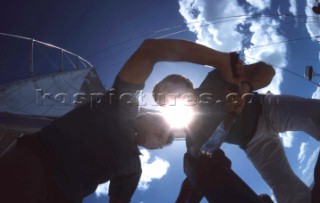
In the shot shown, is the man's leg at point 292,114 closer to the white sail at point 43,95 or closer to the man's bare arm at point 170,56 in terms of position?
the man's bare arm at point 170,56

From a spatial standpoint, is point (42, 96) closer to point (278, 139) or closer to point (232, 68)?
point (278, 139)

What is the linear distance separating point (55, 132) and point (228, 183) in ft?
3.83

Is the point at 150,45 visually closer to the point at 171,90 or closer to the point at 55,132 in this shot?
the point at 171,90

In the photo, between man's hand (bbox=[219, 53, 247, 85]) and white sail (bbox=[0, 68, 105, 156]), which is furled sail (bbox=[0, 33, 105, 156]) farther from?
man's hand (bbox=[219, 53, 247, 85])

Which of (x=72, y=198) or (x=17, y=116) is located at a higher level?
(x=72, y=198)

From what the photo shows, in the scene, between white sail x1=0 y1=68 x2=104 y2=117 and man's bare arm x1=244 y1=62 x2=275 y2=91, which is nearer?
man's bare arm x1=244 y1=62 x2=275 y2=91

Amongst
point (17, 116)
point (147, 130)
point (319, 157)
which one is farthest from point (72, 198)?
point (17, 116)

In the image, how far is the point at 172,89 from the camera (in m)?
2.29

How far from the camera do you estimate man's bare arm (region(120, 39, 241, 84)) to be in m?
1.73

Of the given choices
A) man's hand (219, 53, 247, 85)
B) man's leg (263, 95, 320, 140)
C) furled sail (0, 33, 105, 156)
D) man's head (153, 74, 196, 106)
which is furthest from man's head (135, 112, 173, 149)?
furled sail (0, 33, 105, 156)

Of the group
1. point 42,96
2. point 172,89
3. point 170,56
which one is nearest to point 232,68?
point 170,56

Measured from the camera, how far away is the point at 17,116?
749 cm

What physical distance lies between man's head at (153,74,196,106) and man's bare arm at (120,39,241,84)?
0.38m

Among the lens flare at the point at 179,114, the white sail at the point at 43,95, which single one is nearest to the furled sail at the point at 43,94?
the white sail at the point at 43,95
